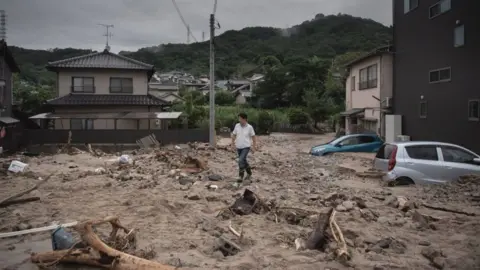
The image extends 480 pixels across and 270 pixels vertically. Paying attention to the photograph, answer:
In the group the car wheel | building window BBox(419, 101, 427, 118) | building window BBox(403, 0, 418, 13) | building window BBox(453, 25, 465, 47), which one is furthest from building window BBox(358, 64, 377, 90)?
Result: the car wheel

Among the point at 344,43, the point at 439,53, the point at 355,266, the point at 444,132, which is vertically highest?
the point at 344,43

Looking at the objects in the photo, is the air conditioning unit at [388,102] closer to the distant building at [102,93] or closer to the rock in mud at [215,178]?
the rock in mud at [215,178]

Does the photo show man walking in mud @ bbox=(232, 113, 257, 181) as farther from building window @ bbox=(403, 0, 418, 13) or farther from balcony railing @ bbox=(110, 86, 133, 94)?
balcony railing @ bbox=(110, 86, 133, 94)

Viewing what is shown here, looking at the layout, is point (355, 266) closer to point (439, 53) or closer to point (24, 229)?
point (24, 229)

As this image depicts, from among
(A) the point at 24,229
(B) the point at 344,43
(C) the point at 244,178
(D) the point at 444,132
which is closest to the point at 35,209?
(A) the point at 24,229

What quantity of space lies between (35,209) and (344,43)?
78809mm

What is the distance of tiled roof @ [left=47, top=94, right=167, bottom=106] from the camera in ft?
96.4

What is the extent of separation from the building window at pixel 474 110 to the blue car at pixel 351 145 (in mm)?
4266

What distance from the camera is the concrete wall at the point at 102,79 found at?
30.5 m

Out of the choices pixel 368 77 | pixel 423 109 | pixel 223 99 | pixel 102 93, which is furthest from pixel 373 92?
pixel 223 99

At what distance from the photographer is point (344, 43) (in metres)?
79.9

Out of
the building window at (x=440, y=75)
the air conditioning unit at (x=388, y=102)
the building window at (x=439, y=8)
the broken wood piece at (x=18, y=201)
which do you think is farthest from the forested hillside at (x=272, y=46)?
the broken wood piece at (x=18, y=201)

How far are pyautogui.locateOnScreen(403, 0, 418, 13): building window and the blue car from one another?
6939 millimetres

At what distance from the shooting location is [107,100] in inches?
1182
